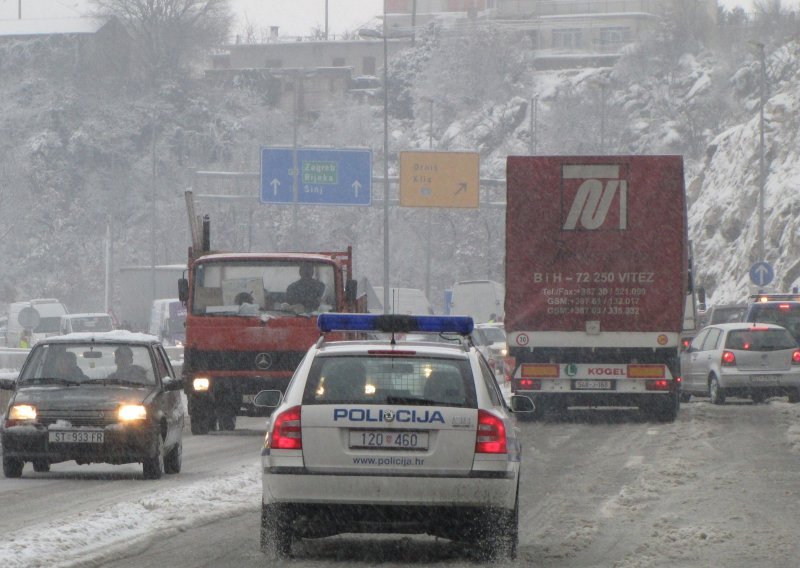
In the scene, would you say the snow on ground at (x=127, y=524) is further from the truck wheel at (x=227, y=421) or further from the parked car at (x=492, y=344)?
the parked car at (x=492, y=344)

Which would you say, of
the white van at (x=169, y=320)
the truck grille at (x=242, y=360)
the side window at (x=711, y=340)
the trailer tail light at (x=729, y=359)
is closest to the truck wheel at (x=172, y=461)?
the truck grille at (x=242, y=360)

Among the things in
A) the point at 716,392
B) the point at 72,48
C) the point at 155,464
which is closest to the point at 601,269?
the point at 716,392

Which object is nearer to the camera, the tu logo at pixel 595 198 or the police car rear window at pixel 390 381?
the police car rear window at pixel 390 381

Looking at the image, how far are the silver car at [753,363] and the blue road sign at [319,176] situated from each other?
→ 87.7ft

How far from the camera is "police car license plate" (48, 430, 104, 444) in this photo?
14.8m

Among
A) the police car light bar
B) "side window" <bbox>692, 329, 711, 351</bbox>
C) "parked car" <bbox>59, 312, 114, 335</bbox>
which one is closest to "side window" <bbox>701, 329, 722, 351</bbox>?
"side window" <bbox>692, 329, 711, 351</bbox>

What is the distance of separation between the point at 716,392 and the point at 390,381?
68.6ft

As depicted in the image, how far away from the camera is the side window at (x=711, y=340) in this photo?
30.3 metres

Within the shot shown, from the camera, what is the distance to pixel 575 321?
23.9 metres

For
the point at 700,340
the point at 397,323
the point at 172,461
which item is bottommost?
the point at 700,340

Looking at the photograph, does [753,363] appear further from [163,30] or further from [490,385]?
[163,30]

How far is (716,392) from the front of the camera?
29828mm

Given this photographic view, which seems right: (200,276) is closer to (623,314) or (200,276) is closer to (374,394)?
(623,314)

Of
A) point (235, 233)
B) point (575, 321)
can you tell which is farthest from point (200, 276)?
point (235, 233)
